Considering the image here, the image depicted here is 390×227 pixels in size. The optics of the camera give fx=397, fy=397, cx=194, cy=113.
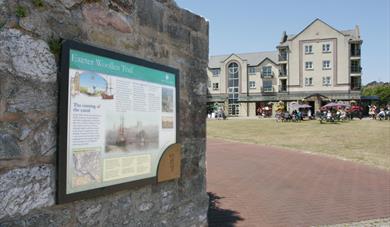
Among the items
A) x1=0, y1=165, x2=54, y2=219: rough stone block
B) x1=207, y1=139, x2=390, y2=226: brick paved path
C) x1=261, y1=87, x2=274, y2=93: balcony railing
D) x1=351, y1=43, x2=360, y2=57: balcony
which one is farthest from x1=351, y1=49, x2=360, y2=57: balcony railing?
x1=0, y1=165, x2=54, y2=219: rough stone block

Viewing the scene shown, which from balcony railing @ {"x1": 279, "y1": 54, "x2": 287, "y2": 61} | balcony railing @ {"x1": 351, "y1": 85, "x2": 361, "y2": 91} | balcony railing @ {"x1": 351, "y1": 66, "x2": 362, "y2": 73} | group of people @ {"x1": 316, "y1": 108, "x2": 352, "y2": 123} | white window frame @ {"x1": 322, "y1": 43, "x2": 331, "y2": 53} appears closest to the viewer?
group of people @ {"x1": 316, "y1": 108, "x2": 352, "y2": 123}

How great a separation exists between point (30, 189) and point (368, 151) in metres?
18.7

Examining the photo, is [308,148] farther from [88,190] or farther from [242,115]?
[242,115]

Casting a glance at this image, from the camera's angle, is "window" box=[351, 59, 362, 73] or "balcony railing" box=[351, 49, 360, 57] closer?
"window" box=[351, 59, 362, 73]

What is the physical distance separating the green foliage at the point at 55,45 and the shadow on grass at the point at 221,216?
4.70m

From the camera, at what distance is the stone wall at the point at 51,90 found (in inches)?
103

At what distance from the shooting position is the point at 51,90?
2.85 m

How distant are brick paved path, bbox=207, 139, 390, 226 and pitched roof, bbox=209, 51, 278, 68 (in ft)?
183

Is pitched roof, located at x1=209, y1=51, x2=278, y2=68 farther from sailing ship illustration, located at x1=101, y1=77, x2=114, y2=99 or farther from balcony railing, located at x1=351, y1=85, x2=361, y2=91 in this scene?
sailing ship illustration, located at x1=101, y1=77, x2=114, y2=99

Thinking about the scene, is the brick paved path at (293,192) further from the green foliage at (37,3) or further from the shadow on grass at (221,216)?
the green foliage at (37,3)

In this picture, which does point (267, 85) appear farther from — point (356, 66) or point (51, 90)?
point (51, 90)

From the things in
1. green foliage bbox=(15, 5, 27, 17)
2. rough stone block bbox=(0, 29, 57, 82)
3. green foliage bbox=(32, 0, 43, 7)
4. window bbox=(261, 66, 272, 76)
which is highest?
window bbox=(261, 66, 272, 76)

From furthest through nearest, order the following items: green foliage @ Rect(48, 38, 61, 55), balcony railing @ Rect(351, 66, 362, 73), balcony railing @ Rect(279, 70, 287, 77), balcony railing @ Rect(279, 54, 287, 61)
Result: balcony railing @ Rect(279, 70, 287, 77)
balcony railing @ Rect(279, 54, 287, 61)
balcony railing @ Rect(351, 66, 362, 73)
green foliage @ Rect(48, 38, 61, 55)

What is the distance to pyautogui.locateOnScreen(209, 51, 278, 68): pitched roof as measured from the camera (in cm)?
7000
